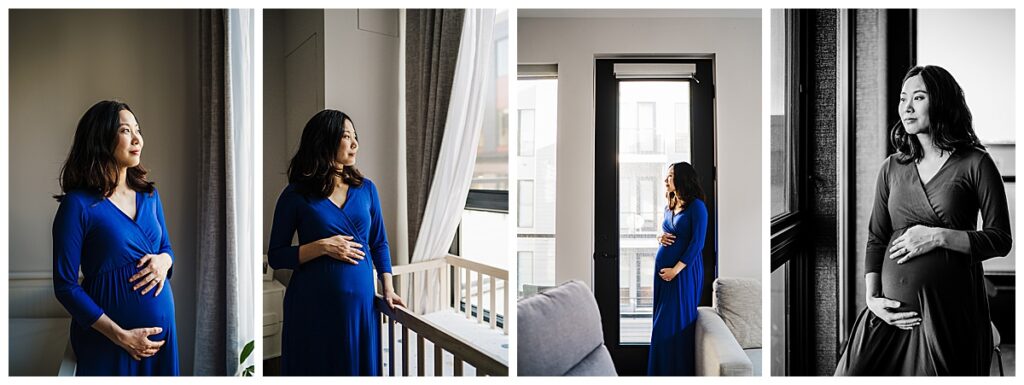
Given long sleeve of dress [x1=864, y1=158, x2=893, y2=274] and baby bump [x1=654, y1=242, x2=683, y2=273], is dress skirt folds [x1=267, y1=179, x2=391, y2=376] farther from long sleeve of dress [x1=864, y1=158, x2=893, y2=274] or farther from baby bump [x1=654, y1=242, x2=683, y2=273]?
long sleeve of dress [x1=864, y1=158, x2=893, y2=274]

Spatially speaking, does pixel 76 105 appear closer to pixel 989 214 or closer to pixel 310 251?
pixel 310 251

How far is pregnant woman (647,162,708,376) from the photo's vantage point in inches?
73.5

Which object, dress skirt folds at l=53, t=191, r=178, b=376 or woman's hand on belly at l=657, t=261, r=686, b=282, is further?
woman's hand on belly at l=657, t=261, r=686, b=282

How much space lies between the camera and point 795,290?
1.92 metres

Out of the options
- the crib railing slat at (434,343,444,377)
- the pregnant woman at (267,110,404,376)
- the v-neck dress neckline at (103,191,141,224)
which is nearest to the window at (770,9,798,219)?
the crib railing slat at (434,343,444,377)

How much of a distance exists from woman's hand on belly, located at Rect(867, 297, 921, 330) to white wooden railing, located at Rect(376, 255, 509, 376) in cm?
104

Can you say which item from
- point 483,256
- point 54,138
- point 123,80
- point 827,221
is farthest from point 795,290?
point 54,138

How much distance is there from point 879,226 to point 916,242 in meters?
0.10

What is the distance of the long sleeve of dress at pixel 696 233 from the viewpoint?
6.12ft

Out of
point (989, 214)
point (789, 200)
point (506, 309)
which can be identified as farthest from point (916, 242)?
point (506, 309)

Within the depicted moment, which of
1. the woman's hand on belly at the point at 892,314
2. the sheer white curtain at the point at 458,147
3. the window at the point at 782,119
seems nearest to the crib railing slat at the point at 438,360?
the sheer white curtain at the point at 458,147

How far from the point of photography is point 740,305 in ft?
6.14

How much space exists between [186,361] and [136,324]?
7.7 inches

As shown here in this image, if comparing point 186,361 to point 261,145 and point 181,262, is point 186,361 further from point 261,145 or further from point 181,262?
point 261,145
